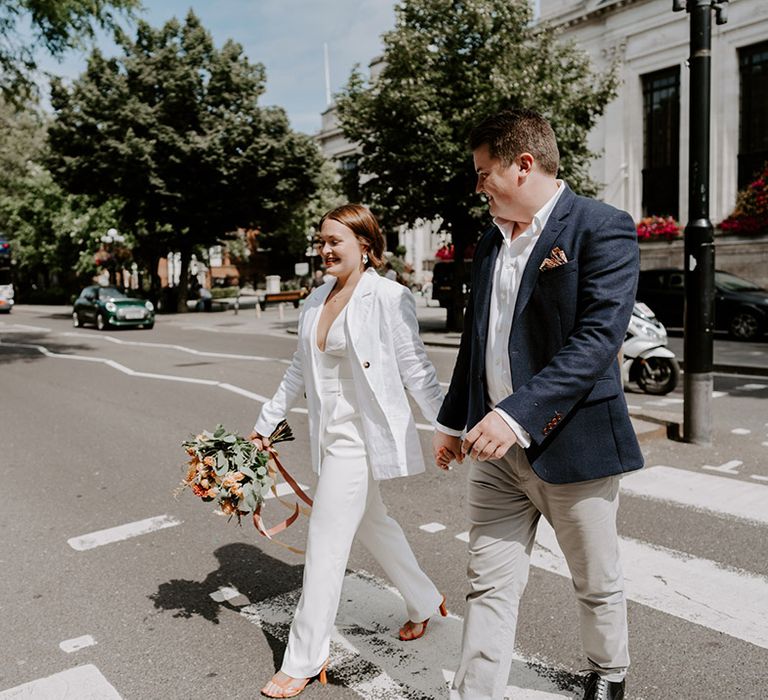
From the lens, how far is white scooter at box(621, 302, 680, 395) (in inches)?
393

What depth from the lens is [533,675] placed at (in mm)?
3057

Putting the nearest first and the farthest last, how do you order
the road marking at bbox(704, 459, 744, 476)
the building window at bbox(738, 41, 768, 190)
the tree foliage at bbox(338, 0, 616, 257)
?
the road marking at bbox(704, 459, 744, 476), the tree foliage at bbox(338, 0, 616, 257), the building window at bbox(738, 41, 768, 190)

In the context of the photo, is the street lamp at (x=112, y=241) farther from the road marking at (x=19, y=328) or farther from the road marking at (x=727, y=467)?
the road marking at (x=727, y=467)

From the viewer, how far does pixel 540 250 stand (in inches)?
95.3

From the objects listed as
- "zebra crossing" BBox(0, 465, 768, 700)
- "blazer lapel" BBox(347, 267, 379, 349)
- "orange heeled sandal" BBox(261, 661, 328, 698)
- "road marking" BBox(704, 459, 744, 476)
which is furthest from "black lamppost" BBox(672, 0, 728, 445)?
"orange heeled sandal" BBox(261, 661, 328, 698)

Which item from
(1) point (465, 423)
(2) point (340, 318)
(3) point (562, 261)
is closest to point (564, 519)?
(1) point (465, 423)

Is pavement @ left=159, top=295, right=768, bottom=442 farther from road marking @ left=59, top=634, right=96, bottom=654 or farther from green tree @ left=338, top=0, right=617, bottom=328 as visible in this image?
road marking @ left=59, top=634, right=96, bottom=654

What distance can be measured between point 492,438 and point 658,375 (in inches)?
337

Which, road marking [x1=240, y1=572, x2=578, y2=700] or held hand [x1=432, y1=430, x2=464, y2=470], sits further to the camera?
road marking [x1=240, y1=572, x2=578, y2=700]

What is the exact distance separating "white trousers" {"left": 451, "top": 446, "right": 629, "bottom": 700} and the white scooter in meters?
7.70

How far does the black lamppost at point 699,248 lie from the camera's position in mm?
6680

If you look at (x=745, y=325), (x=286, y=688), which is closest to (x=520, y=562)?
(x=286, y=688)

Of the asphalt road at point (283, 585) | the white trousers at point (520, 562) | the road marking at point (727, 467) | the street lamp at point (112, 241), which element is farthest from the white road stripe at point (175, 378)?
the street lamp at point (112, 241)

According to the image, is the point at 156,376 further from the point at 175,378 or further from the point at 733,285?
the point at 733,285
